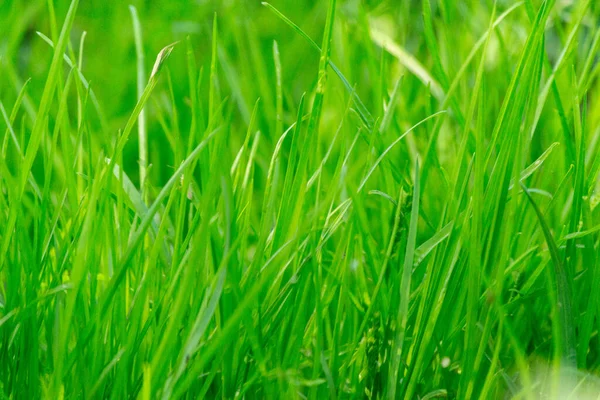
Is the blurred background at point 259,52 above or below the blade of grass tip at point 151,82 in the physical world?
below

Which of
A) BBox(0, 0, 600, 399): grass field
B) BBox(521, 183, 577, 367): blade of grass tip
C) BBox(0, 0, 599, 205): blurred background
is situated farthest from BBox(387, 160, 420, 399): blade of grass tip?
BBox(0, 0, 599, 205): blurred background

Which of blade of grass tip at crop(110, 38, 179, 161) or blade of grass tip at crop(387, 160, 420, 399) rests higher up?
blade of grass tip at crop(110, 38, 179, 161)

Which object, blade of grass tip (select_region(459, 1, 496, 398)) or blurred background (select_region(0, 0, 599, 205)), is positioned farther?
blurred background (select_region(0, 0, 599, 205))

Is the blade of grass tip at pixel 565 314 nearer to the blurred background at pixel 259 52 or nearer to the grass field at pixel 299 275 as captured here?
the grass field at pixel 299 275

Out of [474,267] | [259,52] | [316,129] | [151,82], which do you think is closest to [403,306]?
[474,267]

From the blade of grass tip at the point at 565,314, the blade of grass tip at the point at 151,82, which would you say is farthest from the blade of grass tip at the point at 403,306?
the blade of grass tip at the point at 151,82

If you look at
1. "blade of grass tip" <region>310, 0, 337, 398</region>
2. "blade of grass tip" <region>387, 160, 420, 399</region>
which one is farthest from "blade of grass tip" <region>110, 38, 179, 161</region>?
"blade of grass tip" <region>387, 160, 420, 399</region>

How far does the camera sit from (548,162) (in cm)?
96

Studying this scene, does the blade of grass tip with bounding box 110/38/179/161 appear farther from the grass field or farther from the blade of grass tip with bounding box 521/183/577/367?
the blade of grass tip with bounding box 521/183/577/367

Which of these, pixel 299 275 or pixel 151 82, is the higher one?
pixel 151 82

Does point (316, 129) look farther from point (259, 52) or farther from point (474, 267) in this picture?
point (259, 52)

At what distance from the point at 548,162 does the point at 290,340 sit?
1.32ft

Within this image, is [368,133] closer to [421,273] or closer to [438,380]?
[421,273]

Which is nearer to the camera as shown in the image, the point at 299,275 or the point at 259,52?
the point at 299,275
